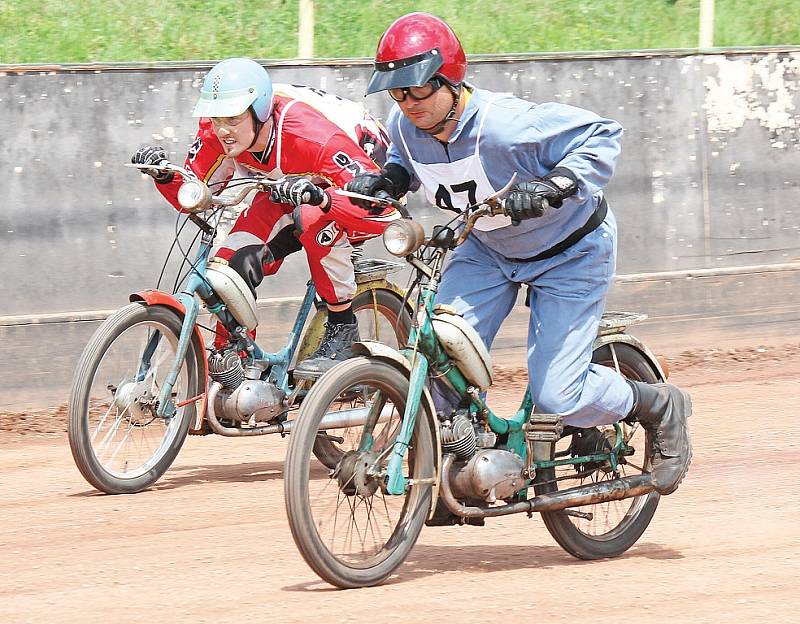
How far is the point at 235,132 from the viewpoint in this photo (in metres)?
6.96

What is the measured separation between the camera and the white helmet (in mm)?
6848

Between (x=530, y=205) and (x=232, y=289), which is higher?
(x=530, y=205)

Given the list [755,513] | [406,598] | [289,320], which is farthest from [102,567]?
[289,320]

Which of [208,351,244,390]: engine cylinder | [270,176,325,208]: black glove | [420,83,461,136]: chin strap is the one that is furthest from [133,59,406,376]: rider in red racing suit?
[420,83,461,136]: chin strap

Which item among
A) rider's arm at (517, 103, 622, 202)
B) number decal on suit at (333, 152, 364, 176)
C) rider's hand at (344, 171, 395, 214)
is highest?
rider's arm at (517, 103, 622, 202)

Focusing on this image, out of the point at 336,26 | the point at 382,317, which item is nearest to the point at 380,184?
the point at 382,317

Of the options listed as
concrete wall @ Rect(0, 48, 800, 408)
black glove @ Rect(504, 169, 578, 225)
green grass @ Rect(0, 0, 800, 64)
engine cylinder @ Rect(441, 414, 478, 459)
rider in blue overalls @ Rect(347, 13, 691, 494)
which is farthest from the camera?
green grass @ Rect(0, 0, 800, 64)

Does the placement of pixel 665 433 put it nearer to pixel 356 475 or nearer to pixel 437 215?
pixel 356 475

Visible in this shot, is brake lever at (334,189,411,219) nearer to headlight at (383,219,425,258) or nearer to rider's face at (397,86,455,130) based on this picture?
headlight at (383,219,425,258)

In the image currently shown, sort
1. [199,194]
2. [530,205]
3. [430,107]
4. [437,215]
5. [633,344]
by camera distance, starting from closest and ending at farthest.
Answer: [530,205] < [430,107] < [633,344] < [199,194] < [437,215]

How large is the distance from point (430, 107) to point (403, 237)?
0.49m

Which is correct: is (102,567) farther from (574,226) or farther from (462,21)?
(462,21)

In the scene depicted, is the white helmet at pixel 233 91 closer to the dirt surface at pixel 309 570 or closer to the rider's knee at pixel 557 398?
the dirt surface at pixel 309 570

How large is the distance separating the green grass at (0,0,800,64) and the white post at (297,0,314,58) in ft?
3.14
